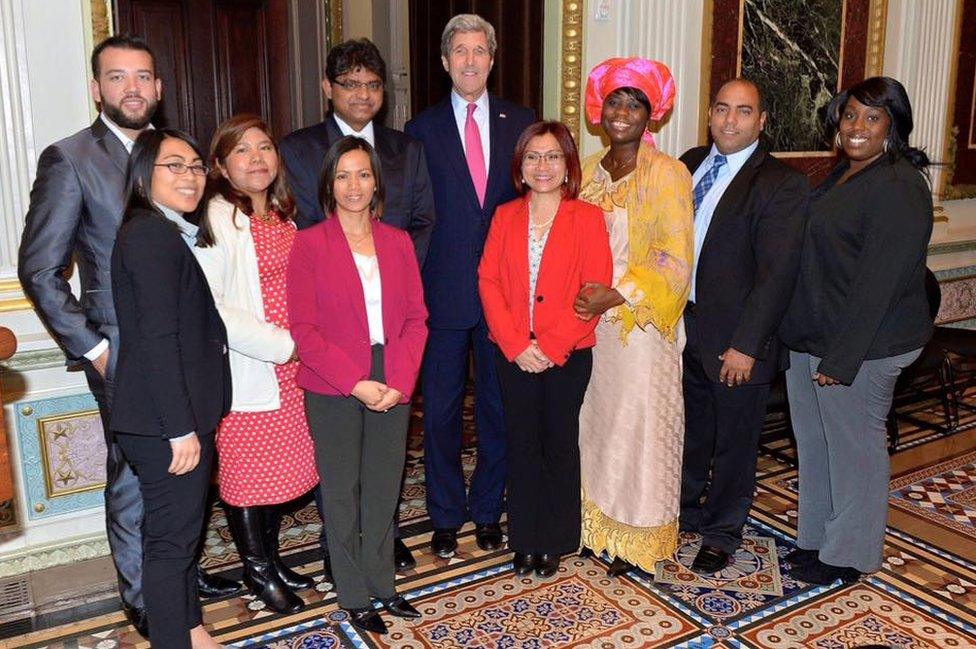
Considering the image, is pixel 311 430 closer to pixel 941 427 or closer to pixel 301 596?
pixel 301 596

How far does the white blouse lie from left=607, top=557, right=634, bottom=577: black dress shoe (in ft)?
3.99

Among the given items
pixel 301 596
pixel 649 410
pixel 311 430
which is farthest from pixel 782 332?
pixel 301 596

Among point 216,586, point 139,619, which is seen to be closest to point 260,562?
Answer: point 216,586

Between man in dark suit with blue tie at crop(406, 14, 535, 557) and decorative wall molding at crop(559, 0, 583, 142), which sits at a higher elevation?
decorative wall molding at crop(559, 0, 583, 142)

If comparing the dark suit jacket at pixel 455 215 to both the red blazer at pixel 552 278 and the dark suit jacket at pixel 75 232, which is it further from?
the dark suit jacket at pixel 75 232

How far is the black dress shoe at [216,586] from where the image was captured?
296cm

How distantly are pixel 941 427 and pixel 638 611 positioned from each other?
108 inches

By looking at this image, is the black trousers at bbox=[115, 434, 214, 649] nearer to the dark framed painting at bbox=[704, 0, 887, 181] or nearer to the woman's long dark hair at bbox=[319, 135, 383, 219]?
the woman's long dark hair at bbox=[319, 135, 383, 219]

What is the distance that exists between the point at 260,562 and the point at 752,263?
1913 millimetres

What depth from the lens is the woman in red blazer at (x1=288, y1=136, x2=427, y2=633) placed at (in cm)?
252

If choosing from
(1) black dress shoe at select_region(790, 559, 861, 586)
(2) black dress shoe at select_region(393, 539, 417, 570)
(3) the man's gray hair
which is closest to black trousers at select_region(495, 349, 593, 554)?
(2) black dress shoe at select_region(393, 539, 417, 570)

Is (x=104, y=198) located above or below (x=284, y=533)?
above

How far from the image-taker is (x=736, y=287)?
2.91 meters

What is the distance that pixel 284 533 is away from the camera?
344 cm
